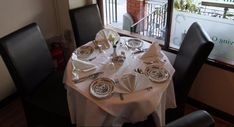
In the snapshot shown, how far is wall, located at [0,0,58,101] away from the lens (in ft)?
7.04

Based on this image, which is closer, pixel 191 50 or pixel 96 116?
pixel 96 116

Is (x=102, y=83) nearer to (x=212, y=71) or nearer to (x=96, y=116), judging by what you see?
(x=96, y=116)

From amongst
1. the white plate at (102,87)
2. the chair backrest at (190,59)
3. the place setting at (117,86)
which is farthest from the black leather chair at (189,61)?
the white plate at (102,87)

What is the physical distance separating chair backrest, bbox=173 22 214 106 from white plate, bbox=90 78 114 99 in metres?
0.52

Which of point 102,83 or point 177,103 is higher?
point 102,83

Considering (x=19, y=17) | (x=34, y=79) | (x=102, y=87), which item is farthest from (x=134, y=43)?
(x=19, y=17)

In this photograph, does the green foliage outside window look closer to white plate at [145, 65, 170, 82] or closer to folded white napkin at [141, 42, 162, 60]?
folded white napkin at [141, 42, 162, 60]

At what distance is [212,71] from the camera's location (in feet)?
6.63

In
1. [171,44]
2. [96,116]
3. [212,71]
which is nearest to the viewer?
[96,116]

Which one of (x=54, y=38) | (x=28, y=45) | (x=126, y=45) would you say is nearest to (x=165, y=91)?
(x=126, y=45)

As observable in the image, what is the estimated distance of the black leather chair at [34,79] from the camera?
1.60 metres

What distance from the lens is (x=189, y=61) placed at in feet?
5.00

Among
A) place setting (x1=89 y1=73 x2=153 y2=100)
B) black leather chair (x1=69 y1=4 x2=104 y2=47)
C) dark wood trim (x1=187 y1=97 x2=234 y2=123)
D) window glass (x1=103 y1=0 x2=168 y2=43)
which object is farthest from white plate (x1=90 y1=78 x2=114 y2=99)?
window glass (x1=103 y1=0 x2=168 y2=43)

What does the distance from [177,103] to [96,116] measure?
0.67 meters
